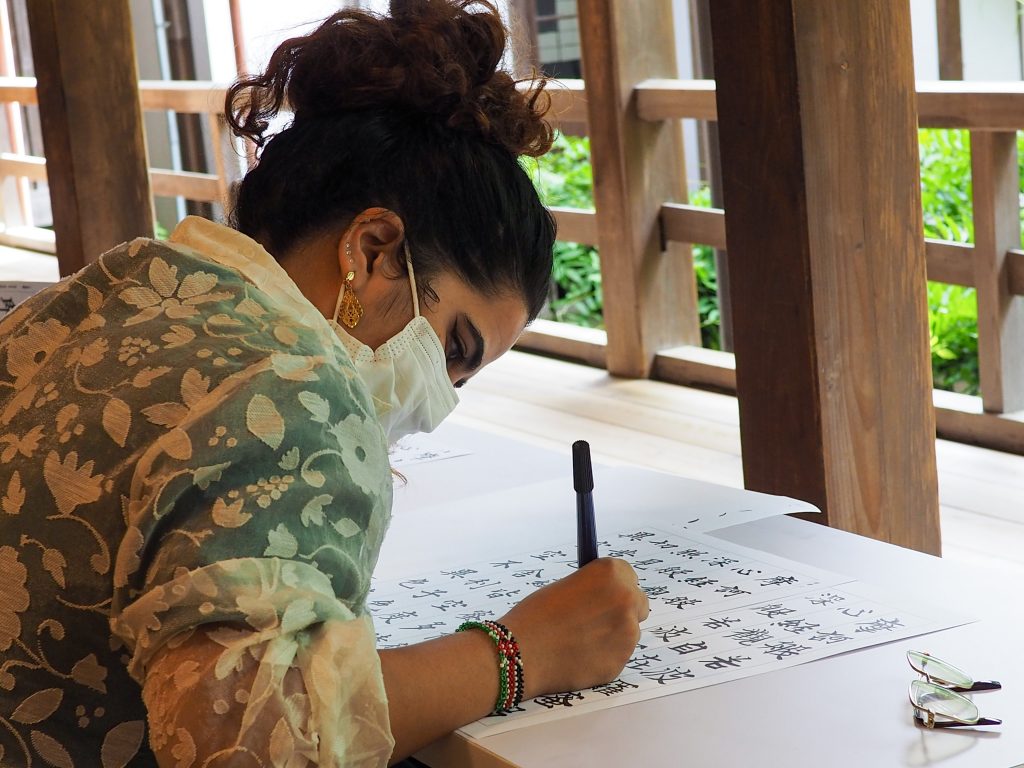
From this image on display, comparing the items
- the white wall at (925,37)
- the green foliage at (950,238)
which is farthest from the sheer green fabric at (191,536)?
the white wall at (925,37)

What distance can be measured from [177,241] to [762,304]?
31.4 inches

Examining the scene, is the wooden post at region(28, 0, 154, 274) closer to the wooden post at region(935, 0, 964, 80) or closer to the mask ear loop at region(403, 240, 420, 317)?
the mask ear loop at region(403, 240, 420, 317)

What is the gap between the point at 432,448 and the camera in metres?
1.87

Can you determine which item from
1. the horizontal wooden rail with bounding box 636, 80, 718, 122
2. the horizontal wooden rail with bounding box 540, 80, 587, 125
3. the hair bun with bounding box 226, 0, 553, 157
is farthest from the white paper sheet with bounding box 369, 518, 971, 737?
the horizontal wooden rail with bounding box 540, 80, 587, 125

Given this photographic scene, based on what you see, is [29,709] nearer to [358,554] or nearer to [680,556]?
[358,554]

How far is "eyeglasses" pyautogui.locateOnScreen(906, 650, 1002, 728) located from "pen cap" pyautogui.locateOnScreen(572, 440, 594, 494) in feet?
1.11

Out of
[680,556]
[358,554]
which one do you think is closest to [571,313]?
[680,556]

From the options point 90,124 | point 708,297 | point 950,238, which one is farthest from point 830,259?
Answer: point 708,297

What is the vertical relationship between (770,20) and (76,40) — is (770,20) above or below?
below

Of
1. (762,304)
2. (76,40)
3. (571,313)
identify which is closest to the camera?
(762,304)

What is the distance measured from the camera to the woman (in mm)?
806

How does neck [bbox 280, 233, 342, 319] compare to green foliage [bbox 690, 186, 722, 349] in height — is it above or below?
above

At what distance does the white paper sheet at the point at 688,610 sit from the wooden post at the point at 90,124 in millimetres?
1619

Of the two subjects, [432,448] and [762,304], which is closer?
[762,304]
